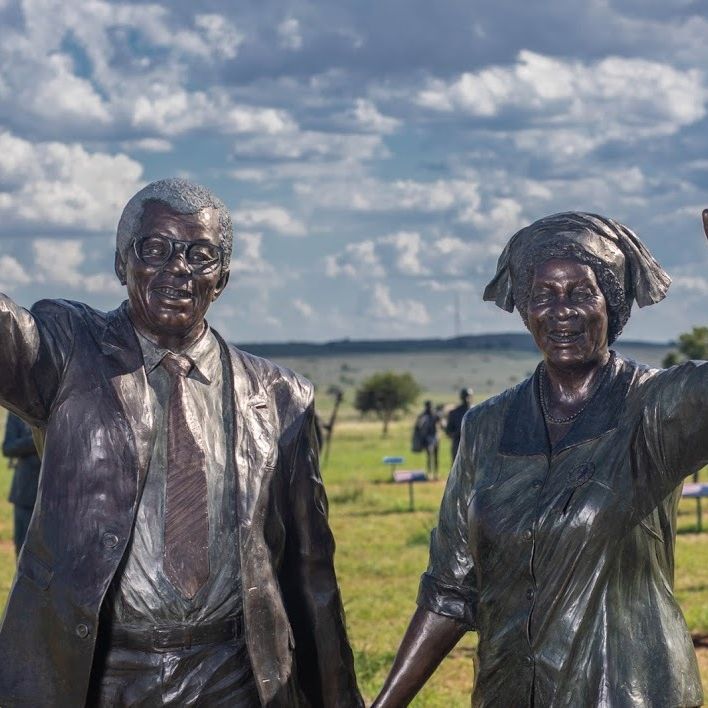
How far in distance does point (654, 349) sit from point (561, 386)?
10553 centimetres

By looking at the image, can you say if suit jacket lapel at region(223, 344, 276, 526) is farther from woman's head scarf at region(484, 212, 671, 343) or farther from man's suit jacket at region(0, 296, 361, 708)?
woman's head scarf at region(484, 212, 671, 343)

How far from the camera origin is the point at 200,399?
452 cm

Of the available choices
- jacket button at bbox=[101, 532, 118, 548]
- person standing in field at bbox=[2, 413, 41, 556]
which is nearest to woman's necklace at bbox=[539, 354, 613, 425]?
jacket button at bbox=[101, 532, 118, 548]

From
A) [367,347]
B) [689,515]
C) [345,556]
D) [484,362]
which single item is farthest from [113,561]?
[367,347]

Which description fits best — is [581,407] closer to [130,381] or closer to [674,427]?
[674,427]

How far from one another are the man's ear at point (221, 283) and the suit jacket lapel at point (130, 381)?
0.27m

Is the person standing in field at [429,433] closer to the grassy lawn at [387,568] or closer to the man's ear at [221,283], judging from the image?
the grassy lawn at [387,568]

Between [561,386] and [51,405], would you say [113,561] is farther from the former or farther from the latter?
[561,386]

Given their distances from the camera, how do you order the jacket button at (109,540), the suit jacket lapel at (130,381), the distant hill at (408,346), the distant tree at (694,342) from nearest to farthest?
the jacket button at (109,540)
the suit jacket lapel at (130,381)
the distant tree at (694,342)
the distant hill at (408,346)

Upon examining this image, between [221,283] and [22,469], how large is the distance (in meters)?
Result: 6.42

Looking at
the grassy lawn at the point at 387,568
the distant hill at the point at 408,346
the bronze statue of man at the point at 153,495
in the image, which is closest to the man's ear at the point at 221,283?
the bronze statue of man at the point at 153,495

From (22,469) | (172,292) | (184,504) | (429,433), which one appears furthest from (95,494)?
(429,433)

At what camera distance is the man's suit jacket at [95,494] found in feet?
13.9

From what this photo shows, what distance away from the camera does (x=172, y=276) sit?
438cm
